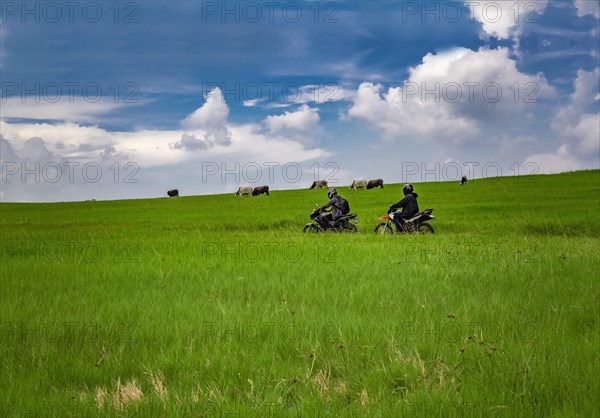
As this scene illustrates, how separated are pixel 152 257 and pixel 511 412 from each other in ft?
34.5

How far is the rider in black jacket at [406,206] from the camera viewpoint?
1811cm

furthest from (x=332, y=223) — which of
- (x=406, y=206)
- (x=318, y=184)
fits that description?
(x=318, y=184)

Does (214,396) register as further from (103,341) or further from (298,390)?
(103,341)

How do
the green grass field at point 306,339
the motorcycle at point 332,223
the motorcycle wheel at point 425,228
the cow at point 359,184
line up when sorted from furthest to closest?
the cow at point 359,184 → the motorcycle at point 332,223 → the motorcycle wheel at point 425,228 → the green grass field at point 306,339

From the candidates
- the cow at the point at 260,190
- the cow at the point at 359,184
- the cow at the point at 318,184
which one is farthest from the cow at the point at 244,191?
the cow at the point at 359,184

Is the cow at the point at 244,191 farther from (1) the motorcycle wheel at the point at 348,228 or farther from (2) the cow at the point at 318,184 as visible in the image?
(1) the motorcycle wheel at the point at 348,228

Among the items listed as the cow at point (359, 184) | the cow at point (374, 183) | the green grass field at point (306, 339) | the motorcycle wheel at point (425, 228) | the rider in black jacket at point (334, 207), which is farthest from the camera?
the cow at point (374, 183)

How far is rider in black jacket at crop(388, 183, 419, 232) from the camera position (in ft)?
59.4

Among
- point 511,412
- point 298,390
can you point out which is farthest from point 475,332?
point 298,390

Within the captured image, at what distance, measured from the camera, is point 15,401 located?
394 centimetres

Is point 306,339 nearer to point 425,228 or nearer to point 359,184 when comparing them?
point 425,228

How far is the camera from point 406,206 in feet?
60.8

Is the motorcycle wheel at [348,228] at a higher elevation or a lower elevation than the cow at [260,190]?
lower

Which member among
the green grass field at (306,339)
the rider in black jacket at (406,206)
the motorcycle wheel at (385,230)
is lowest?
the green grass field at (306,339)
